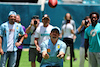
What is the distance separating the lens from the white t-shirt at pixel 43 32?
6207mm

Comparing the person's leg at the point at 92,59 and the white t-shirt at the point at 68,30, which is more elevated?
the white t-shirt at the point at 68,30

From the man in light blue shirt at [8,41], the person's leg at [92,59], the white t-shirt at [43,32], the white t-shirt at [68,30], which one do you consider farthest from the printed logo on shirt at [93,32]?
the white t-shirt at [68,30]

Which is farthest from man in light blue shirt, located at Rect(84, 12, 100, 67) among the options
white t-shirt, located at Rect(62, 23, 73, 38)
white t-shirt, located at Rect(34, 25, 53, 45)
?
white t-shirt, located at Rect(62, 23, 73, 38)

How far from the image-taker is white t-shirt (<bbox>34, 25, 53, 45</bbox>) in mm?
6207

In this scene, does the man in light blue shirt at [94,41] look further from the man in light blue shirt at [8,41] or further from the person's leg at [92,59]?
the man in light blue shirt at [8,41]

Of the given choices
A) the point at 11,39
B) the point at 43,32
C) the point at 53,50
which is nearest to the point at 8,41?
the point at 11,39

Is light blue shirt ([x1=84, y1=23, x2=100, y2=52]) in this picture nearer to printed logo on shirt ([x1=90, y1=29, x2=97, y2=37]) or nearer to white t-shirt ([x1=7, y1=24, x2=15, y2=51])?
printed logo on shirt ([x1=90, y1=29, x2=97, y2=37])

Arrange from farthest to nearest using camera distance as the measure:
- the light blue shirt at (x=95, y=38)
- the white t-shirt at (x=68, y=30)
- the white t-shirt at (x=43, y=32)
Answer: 1. the white t-shirt at (x=68, y=30)
2. the white t-shirt at (x=43, y=32)
3. the light blue shirt at (x=95, y=38)

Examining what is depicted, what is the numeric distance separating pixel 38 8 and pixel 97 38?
7068mm

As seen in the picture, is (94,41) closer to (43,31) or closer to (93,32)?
(93,32)

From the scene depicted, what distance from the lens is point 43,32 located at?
6.25m

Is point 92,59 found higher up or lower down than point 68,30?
lower down

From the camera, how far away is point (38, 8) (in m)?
12.2

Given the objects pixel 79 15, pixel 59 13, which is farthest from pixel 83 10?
pixel 59 13
